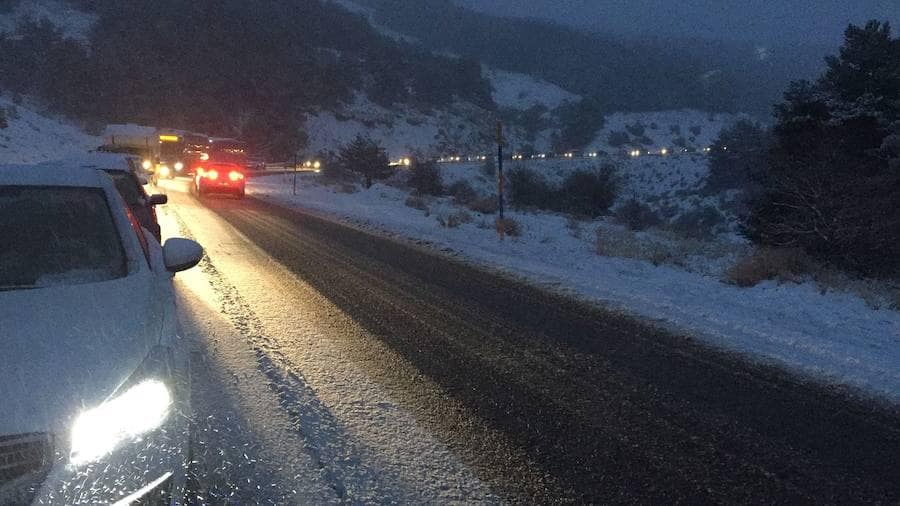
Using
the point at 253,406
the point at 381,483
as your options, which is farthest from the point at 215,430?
the point at 381,483

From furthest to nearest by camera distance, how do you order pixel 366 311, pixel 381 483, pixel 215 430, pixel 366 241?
1. pixel 366 241
2. pixel 366 311
3. pixel 215 430
4. pixel 381 483

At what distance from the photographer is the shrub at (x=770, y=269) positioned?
10.2 metres

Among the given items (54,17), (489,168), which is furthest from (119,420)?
(54,17)

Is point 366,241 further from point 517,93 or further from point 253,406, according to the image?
point 517,93

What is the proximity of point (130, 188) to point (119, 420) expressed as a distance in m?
6.09

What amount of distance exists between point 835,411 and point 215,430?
4.52m

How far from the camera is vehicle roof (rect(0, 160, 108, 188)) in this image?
3.99 metres

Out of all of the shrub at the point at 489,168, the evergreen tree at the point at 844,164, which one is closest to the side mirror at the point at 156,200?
the evergreen tree at the point at 844,164

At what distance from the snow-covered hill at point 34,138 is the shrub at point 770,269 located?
34.3 meters

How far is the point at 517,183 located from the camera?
44.9 metres

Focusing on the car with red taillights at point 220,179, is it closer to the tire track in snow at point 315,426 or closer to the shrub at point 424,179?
the shrub at point 424,179

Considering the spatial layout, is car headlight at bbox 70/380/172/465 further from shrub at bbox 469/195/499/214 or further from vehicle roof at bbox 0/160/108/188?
shrub at bbox 469/195/499/214

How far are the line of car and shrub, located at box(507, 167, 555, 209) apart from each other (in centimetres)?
3747

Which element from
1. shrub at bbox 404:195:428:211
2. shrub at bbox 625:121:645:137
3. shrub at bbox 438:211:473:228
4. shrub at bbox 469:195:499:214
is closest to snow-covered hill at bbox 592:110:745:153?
shrub at bbox 625:121:645:137
